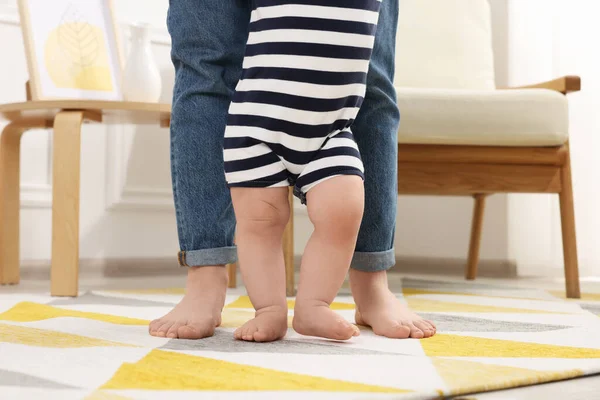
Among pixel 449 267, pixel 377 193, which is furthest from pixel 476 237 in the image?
pixel 377 193

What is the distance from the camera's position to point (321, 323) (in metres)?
0.71

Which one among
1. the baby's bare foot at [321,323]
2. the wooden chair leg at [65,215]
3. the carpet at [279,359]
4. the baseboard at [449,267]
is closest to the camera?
the carpet at [279,359]

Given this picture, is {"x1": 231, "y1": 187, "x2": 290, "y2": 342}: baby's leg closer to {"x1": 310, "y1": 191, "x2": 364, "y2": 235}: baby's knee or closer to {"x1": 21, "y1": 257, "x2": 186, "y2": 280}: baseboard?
{"x1": 310, "y1": 191, "x2": 364, "y2": 235}: baby's knee

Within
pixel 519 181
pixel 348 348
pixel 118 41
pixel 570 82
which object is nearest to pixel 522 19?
pixel 570 82

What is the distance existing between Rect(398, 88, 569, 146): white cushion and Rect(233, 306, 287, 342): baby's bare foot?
0.68 m

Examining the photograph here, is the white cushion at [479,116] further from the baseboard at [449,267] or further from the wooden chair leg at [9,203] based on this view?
the wooden chair leg at [9,203]

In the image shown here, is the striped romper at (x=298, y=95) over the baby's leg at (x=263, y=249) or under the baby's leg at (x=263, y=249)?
over

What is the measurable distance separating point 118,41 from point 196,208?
106 cm

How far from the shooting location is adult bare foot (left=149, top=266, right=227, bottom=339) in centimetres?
75

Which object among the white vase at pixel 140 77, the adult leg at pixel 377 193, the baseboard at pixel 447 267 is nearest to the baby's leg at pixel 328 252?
the adult leg at pixel 377 193

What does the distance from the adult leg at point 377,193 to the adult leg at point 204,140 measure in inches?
6.4

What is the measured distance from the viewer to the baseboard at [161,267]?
70.1 inches

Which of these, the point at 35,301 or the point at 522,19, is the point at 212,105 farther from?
the point at 522,19

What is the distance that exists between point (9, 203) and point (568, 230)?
4.12ft
